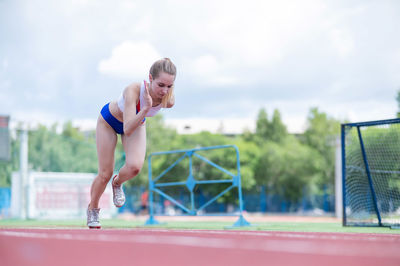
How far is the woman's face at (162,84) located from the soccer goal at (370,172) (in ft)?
14.9

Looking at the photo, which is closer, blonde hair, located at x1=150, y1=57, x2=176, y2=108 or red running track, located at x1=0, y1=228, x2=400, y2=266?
red running track, located at x1=0, y1=228, x2=400, y2=266

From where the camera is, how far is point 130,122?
204 inches

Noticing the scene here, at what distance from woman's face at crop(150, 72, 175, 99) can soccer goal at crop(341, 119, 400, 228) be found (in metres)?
4.55

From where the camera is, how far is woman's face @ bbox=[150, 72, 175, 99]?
16.9ft

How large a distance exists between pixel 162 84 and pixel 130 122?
476 millimetres

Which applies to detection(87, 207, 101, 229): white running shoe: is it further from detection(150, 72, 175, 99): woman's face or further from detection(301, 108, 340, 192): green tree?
detection(301, 108, 340, 192): green tree

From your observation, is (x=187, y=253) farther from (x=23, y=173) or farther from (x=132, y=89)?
(x=23, y=173)

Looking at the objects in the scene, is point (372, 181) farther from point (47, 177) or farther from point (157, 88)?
point (47, 177)

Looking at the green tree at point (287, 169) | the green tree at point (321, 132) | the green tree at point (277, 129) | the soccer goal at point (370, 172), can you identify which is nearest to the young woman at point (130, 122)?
the soccer goal at point (370, 172)

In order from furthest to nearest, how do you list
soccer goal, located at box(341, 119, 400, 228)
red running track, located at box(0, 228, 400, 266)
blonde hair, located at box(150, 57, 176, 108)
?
soccer goal, located at box(341, 119, 400, 228), blonde hair, located at box(150, 57, 176, 108), red running track, located at box(0, 228, 400, 266)

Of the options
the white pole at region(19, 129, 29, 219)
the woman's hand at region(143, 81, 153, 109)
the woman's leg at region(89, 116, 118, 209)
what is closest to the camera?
the woman's hand at region(143, 81, 153, 109)

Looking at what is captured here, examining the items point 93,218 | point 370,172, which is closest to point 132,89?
point 93,218

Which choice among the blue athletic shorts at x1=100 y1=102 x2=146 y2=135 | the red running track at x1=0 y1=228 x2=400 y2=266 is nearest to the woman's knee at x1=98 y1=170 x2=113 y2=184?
the blue athletic shorts at x1=100 y1=102 x2=146 y2=135

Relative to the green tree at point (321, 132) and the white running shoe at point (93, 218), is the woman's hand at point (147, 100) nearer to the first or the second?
the white running shoe at point (93, 218)
